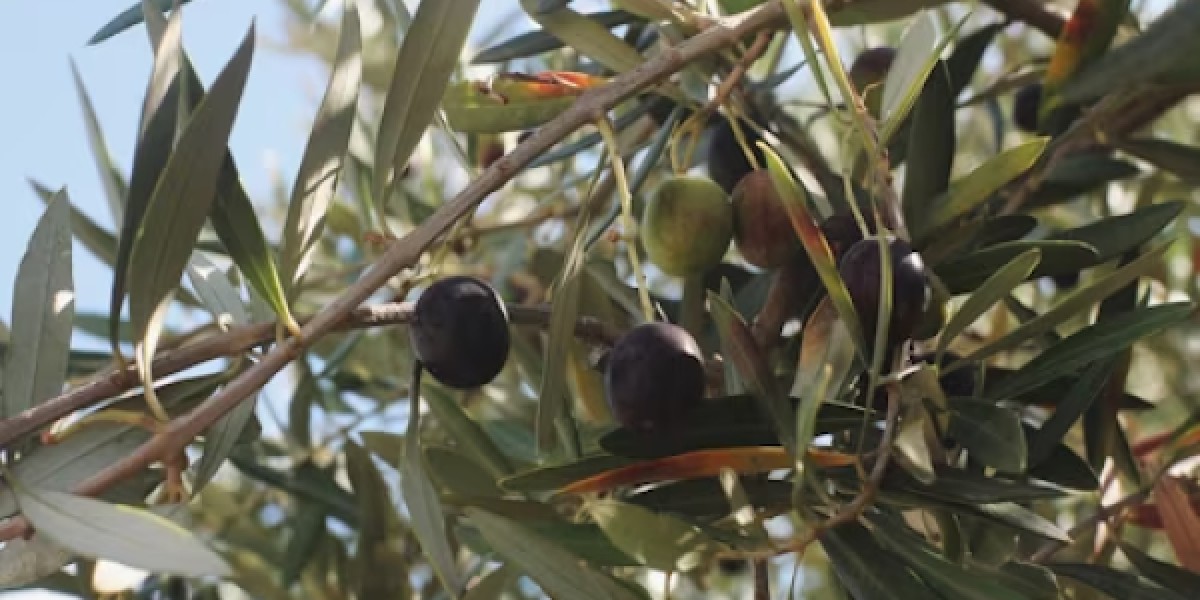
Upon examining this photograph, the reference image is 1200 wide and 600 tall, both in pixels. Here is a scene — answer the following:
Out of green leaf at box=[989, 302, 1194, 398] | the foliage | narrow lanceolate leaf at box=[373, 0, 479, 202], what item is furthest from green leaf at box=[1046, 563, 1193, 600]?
narrow lanceolate leaf at box=[373, 0, 479, 202]

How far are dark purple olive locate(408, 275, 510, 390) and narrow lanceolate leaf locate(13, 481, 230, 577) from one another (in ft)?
0.69

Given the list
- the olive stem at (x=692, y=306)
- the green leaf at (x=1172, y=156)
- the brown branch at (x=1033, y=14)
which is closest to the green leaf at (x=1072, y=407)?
the olive stem at (x=692, y=306)

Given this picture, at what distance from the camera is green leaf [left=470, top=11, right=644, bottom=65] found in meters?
1.05

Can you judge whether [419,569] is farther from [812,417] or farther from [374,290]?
[812,417]

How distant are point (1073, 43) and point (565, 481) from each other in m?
0.45

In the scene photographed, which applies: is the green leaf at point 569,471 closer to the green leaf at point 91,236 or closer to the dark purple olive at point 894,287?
the dark purple olive at point 894,287

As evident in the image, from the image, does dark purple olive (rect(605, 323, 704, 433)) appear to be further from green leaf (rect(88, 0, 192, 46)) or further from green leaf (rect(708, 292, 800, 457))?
green leaf (rect(88, 0, 192, 46))

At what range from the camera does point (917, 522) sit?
Result: 41.9 inches

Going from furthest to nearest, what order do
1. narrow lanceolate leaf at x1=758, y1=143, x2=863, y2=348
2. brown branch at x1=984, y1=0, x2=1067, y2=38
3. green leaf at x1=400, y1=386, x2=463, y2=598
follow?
brown branch at x1=984, y1=0, x2=1067, y2=38
green leaf at x1=400, y1=386, x2=463, y2=598
narrow lanceolate leaf at x1=758, y1=143, x2=863, y2=348

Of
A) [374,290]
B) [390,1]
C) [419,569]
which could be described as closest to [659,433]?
[374,290]

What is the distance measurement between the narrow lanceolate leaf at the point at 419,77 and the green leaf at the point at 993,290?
0.30 meters

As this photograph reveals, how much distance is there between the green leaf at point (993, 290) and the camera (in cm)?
69

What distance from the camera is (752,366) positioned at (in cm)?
71

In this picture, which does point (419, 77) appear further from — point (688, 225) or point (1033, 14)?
point (1033, 14)
